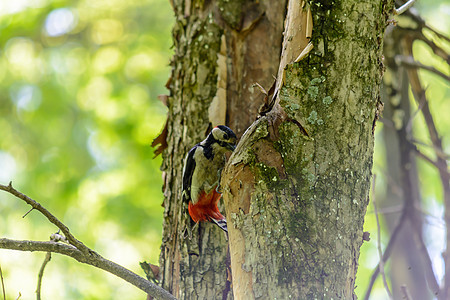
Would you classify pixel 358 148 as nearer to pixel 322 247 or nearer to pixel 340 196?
pixel 340 196

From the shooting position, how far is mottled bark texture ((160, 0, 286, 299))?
7.88ft

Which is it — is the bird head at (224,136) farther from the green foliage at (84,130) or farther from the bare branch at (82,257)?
the green foliage at (84,130)

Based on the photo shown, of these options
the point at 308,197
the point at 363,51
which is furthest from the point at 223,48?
the point at 308,197

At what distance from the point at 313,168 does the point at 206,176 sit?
116 cm

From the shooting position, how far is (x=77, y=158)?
17.1 ft

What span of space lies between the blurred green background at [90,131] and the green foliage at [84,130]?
1cm

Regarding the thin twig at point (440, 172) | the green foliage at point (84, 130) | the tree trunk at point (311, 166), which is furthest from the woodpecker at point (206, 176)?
the green foliage at point (84, 130)

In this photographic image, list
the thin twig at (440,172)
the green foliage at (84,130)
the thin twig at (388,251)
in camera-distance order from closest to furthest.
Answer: the thin twig at (440,172) < the thin twig at (388,251) < the green foliage at (84,130)

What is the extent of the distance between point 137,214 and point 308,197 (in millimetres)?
3244

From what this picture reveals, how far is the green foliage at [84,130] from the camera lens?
4.72m

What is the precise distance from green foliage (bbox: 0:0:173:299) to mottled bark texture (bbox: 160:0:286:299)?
2159mm

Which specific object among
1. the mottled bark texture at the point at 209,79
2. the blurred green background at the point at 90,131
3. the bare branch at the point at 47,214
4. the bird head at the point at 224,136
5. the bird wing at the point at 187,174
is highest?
the blurred green background at the point at 90,131

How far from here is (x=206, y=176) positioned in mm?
2633

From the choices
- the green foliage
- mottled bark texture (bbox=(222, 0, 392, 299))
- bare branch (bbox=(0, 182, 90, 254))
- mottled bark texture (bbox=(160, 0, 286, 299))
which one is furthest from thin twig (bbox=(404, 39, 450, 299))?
the green foliage
